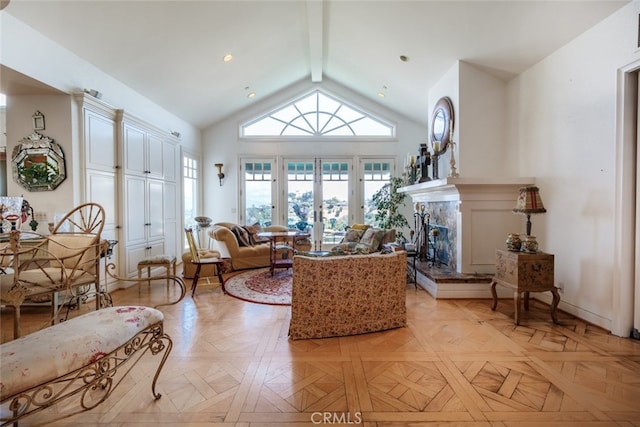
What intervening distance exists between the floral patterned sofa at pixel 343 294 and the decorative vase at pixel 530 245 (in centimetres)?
131

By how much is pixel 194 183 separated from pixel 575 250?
6747 mm

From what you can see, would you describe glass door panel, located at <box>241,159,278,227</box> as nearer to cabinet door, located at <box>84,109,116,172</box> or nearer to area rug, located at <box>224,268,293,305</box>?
area rug, located at <box>224,268,293,305</box>

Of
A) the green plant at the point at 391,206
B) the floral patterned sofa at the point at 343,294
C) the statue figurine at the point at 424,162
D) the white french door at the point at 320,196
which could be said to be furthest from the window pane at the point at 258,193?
the floral patterned sofa at the point at 343,294

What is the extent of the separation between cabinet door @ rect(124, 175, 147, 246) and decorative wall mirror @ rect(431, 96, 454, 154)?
14.6 feet

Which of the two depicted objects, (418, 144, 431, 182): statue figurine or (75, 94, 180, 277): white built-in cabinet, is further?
(418, 144, 431, 182): statue figurine

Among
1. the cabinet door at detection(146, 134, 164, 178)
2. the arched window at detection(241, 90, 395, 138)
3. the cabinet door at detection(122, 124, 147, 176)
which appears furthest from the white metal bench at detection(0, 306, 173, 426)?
the arched window at detection(241, 90, 395, 138)

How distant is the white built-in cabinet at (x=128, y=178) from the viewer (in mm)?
3809

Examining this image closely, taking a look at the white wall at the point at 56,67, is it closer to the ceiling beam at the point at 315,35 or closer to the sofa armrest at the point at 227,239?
the sofa armrest at the point at 227,239

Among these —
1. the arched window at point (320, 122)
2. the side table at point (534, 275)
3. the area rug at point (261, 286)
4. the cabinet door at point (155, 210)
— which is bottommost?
the area rug at point (261, 286)

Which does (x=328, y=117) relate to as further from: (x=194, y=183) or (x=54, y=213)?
(x=54, y=213)

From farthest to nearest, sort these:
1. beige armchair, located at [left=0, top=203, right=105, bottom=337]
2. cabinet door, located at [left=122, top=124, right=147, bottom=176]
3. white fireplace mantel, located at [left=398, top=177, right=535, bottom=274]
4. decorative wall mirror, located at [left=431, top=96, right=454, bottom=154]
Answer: decorative wall mirror, located at [left=431, top=96, right=454, bottom=154] → cabinet door, located at [left=122, top=124, right=147, bottom=176] → white fireplace mantel, located at [left=398, top=177, right=535, bottom=274] → beige armchair, located at [left=0, top=203, right=105, bottom=337]

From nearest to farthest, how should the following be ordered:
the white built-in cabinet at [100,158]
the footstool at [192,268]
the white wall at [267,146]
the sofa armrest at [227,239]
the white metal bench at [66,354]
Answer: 1. the white metal bench at [66,354]
2. the white built-in cabinet at [100,158]
3. the footstool at [192,268]
4. the sofa armrest at [227,239]
5. the white wall at [267,146]

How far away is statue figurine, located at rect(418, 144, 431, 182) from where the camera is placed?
16.7 ft

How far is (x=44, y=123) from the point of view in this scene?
3.54 meters
